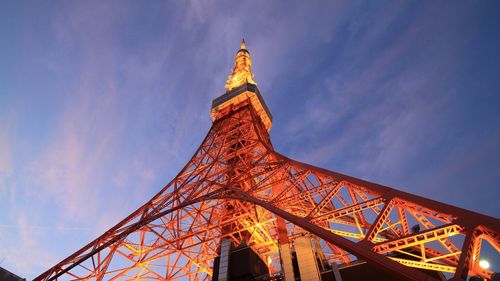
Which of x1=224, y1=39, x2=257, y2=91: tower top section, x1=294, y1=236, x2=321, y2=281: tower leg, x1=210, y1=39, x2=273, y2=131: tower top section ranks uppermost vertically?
x1=224, y1=39, x2=257, y2=91: tower top section

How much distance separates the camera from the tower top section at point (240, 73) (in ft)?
78.3

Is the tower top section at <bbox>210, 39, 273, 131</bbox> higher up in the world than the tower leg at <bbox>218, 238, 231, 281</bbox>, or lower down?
higher up

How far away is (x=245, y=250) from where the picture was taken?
12.0 m

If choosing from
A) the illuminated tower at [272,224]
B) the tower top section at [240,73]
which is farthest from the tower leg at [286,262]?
the tower top section at [240,73]

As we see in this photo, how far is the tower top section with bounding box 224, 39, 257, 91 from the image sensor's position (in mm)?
23859

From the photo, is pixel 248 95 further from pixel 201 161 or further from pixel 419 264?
pixel 419 264

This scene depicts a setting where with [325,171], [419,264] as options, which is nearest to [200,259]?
[325,171]

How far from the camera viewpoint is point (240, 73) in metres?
24.6

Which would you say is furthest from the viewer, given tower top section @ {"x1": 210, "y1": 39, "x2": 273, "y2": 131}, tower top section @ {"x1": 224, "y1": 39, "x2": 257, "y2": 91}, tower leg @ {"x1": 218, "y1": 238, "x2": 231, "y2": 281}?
tower top section @ {"x1": 224, "y1": 39, "x2": 257, "y2": 91}

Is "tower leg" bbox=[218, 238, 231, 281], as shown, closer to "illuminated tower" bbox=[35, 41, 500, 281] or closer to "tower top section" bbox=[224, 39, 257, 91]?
"illuminated tower" bbox=[35, 41, 500, 281]

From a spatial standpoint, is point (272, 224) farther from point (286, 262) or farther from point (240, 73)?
point (240, 73)

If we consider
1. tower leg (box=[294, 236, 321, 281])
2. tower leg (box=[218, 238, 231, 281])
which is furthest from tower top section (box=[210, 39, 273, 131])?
tower leg (box=[294, 236, 321, 281])

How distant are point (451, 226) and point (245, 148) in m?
11.4

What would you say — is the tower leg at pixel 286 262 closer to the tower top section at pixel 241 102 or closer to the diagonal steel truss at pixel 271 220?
the diagonal steel truss at pixel 271 220
